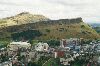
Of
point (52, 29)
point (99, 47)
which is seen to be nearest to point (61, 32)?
point (52, 29)

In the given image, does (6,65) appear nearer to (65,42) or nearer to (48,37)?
(65,42)

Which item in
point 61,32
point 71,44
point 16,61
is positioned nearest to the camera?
point 16,61

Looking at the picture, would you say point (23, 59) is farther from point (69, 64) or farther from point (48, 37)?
point (48, 37)

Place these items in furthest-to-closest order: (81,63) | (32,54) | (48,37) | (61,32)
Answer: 1. (61,32)
2. (48,37)
3. (32,54)
4. (81,63)

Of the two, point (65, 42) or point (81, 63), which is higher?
point (81, 63)

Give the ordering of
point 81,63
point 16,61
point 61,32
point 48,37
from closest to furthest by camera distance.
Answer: point 81,63 → point 16,61 → point 48,37 → point 61,32

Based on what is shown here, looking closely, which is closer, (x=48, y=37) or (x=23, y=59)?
(x=23, y=59)

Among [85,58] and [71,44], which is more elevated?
[85,58]

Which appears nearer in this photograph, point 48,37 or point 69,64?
point 69,64

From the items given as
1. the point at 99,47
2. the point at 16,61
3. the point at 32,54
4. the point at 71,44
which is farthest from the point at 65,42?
the point at 16,61

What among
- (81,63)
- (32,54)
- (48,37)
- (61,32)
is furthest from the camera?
(61,32)
